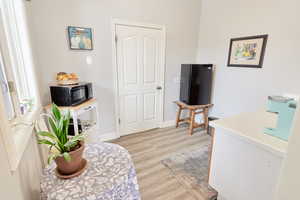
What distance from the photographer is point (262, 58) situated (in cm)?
235

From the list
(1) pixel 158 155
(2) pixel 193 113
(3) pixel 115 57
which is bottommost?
(1) pixel 158 155

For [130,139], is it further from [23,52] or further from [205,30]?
[205,30]

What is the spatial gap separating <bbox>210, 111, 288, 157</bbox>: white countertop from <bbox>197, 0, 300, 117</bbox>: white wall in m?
0.97

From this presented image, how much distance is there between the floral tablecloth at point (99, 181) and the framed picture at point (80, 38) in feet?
5.57

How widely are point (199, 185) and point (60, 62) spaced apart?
2.52 m

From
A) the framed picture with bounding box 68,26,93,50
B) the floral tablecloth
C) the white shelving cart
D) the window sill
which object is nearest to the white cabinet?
the floral tablecloth

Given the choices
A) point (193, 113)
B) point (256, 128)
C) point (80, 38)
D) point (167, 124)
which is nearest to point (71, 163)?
point (256, 128)

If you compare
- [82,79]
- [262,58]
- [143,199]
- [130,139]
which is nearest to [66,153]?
[143,199]

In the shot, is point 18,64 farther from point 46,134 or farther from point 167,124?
point 167,124

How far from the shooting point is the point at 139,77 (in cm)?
292

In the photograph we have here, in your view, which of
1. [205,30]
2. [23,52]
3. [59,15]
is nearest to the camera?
[23,52]

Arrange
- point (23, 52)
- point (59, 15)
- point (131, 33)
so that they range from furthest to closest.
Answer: point (131, 33), point (59, 15), point (23, 52)

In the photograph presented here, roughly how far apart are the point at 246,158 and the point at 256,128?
28cm

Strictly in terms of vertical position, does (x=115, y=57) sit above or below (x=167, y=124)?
above
